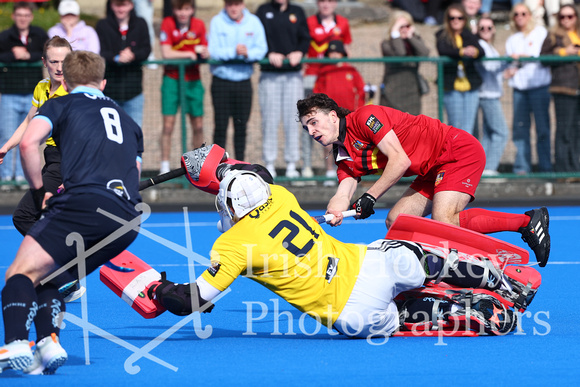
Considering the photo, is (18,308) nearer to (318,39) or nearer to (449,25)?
(318,39)

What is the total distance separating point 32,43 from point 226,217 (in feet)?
21.5

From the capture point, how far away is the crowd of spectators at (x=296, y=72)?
10.5m

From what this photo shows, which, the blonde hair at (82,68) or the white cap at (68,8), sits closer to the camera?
the blonde hair at (82,68)

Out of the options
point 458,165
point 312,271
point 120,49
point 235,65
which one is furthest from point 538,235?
point 120,49

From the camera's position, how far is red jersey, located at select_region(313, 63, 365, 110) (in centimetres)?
1065

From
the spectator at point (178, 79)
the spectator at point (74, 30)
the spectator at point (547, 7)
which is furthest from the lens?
the spectator at point (547, 7)

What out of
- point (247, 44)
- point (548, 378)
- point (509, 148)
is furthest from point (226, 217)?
point (509, 148)

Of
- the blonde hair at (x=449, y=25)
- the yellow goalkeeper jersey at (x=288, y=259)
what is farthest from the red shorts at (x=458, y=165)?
the blonde hair at (x=449, y=25)

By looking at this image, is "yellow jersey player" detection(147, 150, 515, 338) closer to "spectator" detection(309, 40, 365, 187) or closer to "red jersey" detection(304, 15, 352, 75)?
"spectator" detection(309, 40, 365, 187)

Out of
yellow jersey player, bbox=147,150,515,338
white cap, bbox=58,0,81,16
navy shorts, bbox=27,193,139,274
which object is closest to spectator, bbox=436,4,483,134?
white cap, bbox=58,0,81,16

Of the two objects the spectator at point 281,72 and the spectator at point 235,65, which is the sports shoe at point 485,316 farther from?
the spectator at point 235,65

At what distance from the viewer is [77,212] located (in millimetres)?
4223

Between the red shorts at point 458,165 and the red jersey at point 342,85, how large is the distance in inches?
173

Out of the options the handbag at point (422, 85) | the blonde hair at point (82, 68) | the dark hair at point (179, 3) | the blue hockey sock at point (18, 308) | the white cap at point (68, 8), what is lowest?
the blue hockey sock at point (18, 308)
